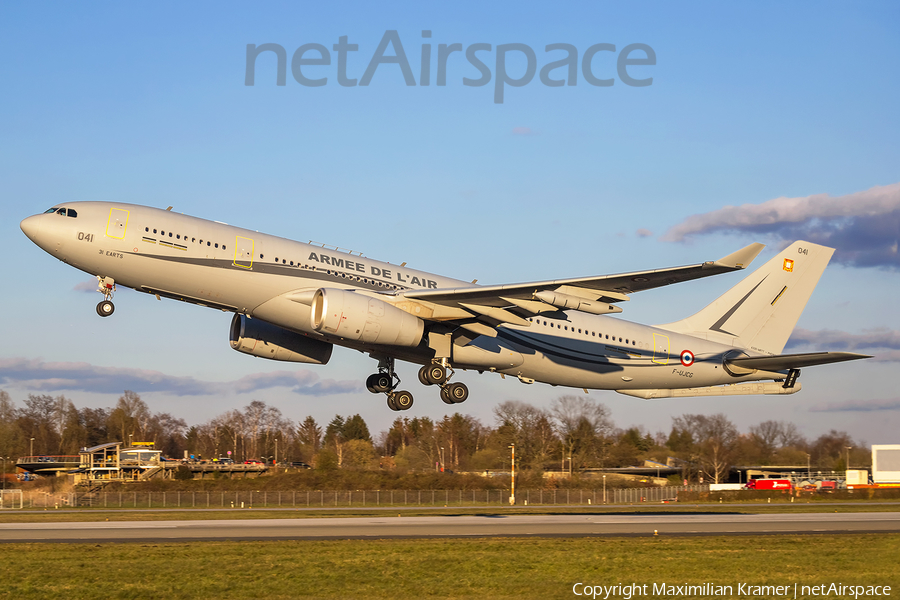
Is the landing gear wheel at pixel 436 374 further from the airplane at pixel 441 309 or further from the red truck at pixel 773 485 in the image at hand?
the red truck at pixel 773 485

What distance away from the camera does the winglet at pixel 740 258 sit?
26.8 m

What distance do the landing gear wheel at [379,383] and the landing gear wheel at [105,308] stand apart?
12.3m

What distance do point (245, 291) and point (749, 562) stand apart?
18620 millimetres

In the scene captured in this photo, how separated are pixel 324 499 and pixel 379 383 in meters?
21.9

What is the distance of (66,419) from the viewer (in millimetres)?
110562

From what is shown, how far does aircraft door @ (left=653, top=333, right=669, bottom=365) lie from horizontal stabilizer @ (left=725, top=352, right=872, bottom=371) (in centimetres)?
314

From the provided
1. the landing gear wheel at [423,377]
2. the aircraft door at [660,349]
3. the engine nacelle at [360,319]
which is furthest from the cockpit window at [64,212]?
the aircraft door at [660,349]

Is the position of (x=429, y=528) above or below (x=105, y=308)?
below

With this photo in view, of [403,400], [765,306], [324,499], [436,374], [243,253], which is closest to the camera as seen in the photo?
[243,253]

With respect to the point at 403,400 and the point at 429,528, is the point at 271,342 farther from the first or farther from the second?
the point at 429,528

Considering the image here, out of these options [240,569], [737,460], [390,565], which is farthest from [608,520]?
[737,460]

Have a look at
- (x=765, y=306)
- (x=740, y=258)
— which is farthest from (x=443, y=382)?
(x=765, y=306)

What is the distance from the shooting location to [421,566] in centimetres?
2158

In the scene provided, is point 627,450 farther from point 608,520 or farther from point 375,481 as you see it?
point 608,520
